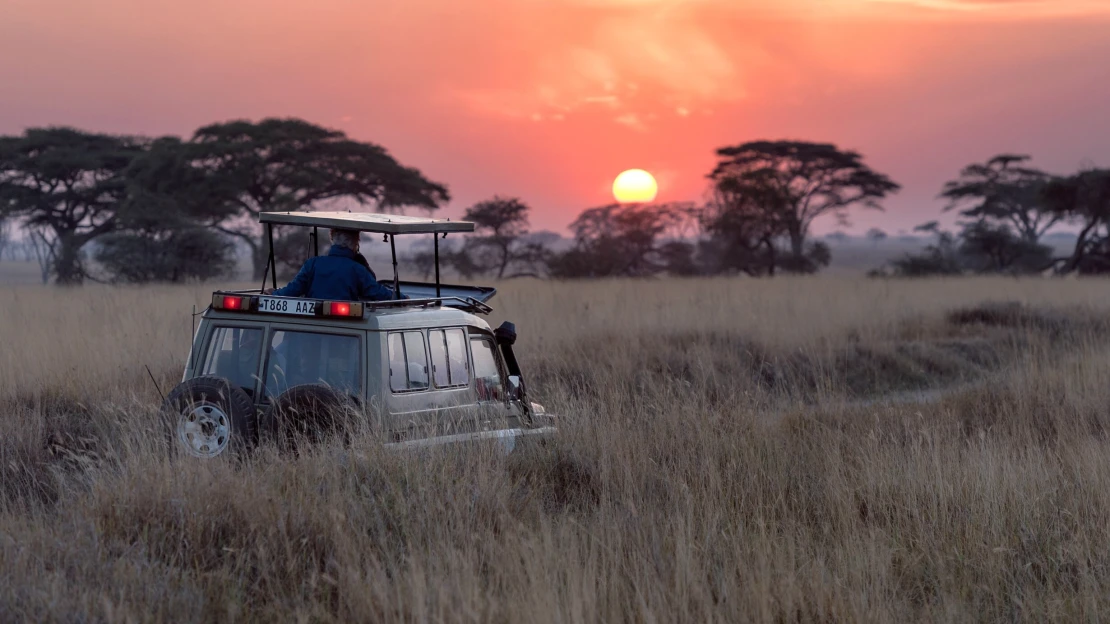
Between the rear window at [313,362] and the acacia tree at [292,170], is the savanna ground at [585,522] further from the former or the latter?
the acacia tree at [292,170]

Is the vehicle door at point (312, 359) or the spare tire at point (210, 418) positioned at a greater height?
the vehicle door at point (312, 359)

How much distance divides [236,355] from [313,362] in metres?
0.58

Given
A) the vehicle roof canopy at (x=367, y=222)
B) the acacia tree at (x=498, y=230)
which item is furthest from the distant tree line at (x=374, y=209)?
the vehicle roof canopy at (x=367, y=222)

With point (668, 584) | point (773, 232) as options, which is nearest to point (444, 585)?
point (668, 584)

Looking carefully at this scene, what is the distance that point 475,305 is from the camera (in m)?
6.99

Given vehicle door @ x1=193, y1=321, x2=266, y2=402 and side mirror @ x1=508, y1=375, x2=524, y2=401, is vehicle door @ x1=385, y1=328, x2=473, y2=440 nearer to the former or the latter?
side mirror @ x1=508, y1=375, x2=524, y2=401

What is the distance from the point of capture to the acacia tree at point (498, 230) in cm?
3941

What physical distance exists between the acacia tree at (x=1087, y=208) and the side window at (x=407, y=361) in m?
36.4

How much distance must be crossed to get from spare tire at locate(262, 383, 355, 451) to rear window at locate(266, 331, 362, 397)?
0.16 metres

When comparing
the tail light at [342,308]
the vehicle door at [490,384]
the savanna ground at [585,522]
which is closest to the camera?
the savanna ground at [585,522]

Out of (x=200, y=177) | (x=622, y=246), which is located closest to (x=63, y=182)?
(x=200, y=177)

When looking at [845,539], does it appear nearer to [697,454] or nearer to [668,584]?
[668,584]

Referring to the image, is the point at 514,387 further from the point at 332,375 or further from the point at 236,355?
the point at 236,355

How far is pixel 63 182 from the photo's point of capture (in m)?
36.2
